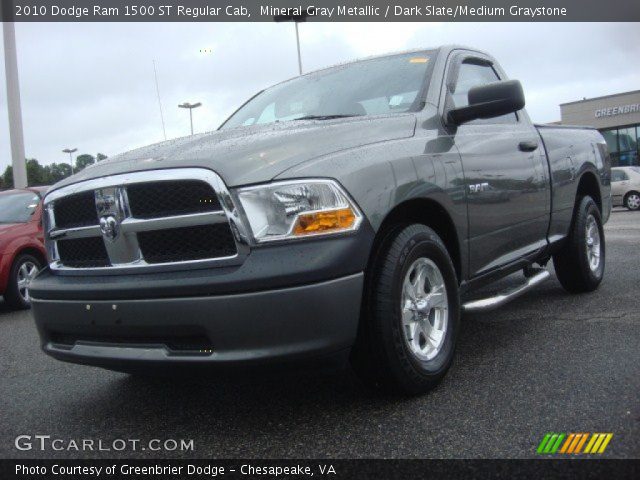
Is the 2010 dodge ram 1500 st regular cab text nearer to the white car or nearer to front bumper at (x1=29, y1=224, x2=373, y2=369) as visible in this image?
front bumper at (x1=29, y1=224, x2=373, y2=369)

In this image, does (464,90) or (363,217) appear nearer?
(363,217)

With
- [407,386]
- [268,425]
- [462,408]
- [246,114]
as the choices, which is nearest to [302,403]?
[268,425]

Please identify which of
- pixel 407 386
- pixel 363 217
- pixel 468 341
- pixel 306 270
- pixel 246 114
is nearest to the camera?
pixel 306 270

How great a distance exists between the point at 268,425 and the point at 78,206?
130 cm

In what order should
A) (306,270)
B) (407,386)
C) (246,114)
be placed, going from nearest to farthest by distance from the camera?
(306,270) → (407,386) → (246,114)

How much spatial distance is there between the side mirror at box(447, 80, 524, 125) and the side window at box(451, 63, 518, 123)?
205 millimetres

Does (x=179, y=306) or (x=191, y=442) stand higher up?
(x=179, y=306)

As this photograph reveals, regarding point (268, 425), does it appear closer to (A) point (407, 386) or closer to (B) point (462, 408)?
(A) point (407, 386)

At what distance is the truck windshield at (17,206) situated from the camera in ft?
25.4

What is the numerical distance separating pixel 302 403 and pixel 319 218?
0.98 meters

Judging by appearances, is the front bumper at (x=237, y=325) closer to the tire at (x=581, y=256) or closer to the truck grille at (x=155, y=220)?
the truck grille at (x=155, y=220)

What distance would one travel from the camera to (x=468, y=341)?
13.3 ft

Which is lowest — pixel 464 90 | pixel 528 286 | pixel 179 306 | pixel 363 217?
pixel 528 286
